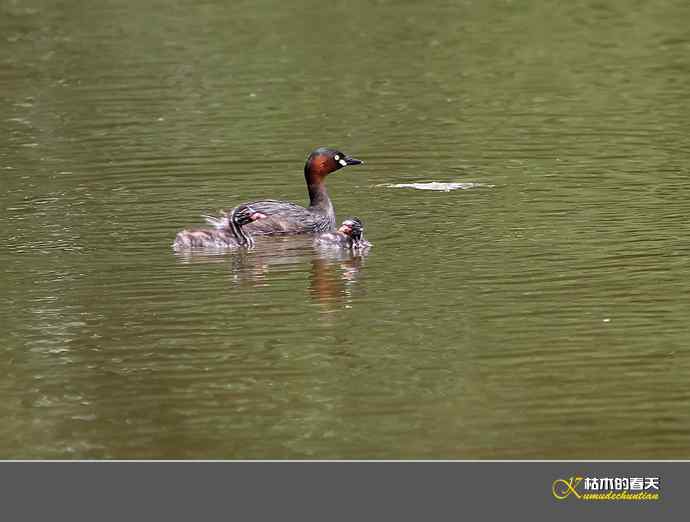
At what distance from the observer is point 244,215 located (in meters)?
13.9

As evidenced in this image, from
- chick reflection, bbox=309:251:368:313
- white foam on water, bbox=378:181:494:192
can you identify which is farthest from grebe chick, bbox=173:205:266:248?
white foam on water, bbox=378:181:494:192

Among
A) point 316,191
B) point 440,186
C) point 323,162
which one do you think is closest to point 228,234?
point 316,191

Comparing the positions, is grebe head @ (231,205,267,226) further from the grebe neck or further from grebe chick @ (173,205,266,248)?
the grebe neck

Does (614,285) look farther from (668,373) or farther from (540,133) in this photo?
(540,133)

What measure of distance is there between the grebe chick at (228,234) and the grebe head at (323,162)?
0.99 m

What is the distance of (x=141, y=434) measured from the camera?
349 inches

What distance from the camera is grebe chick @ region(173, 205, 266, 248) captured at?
44.0 feet

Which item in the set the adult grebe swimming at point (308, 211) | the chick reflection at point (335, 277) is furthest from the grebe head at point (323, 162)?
the chick reflection at point (335, 277)

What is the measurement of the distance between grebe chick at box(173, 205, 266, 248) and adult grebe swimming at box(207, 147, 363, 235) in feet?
0.30

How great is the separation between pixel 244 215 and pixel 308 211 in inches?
35.0

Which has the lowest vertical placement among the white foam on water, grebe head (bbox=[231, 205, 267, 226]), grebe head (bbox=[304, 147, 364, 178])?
the white foam on water

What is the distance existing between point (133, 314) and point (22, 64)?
14234mm

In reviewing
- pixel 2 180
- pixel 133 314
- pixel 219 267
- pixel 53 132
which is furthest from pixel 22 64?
pixel 133 314

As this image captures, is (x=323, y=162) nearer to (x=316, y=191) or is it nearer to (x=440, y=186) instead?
(x=316, y=191)
